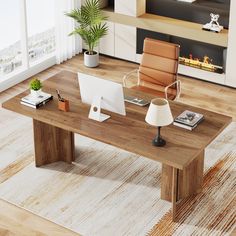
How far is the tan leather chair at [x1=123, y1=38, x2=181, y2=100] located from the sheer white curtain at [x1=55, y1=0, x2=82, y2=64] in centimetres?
221

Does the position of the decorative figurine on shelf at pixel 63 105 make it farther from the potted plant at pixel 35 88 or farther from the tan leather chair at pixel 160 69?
the tan leather chair at pixel 160 69

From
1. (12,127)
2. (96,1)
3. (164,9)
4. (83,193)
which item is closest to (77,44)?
(96,1)

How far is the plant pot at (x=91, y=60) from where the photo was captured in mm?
8898

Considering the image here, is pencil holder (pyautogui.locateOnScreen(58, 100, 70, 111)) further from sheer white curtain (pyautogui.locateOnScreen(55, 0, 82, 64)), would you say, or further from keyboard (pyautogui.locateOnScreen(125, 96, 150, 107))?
sheer white curtain (pyautogui.locateOnScreen(55, 0, 82, 64))

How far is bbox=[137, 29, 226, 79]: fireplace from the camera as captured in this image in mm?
8367

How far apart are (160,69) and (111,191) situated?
157 cm

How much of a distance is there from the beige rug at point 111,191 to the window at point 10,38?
1581mm

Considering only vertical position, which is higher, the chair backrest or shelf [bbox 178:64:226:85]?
the chair backrest

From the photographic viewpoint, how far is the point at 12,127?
7.38 m

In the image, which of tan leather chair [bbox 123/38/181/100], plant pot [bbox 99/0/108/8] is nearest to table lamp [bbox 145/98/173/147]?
tan leather chair [bbox 123/38/181/100]

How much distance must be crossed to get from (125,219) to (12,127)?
7.25ft

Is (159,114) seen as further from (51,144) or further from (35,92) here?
(51,144)

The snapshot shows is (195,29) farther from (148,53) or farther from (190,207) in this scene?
(190,207)

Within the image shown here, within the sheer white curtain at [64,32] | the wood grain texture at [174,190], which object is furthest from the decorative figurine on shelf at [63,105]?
the sheer white curtain at [64,32]
